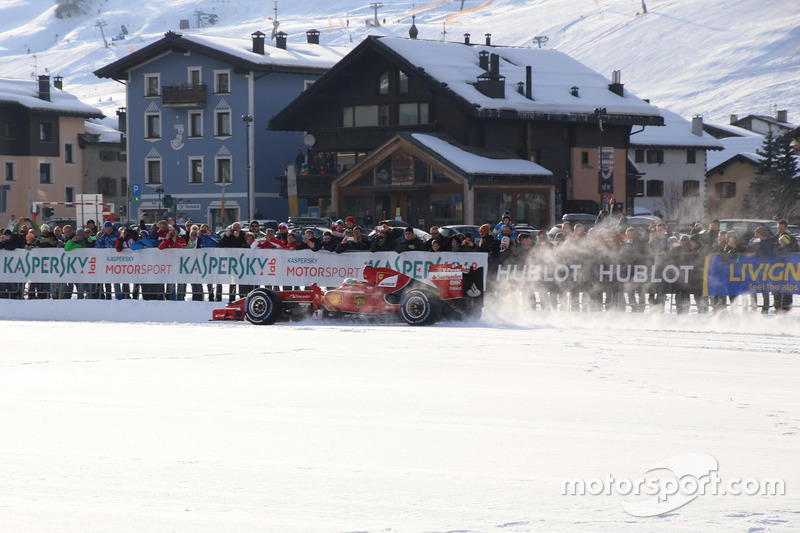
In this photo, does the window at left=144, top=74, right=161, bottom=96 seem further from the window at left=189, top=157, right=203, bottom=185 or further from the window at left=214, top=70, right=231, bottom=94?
the window at left=189, top=157, right=203, bottom=185

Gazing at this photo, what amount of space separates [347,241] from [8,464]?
13.4 meters

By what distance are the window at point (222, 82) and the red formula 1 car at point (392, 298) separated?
142 feet

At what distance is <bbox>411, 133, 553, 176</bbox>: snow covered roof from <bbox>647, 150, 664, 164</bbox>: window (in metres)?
30.2

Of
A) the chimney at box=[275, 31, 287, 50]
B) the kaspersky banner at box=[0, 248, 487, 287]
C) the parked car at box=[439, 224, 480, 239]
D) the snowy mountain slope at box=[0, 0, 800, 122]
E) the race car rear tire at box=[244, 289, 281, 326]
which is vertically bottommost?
the race car rear tire at box=[244, 289, 281, 326]

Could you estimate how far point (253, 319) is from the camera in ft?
63.0

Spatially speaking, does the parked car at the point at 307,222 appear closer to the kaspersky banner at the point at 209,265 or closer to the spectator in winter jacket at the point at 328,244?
the kaspersky banner at the point at 209,265

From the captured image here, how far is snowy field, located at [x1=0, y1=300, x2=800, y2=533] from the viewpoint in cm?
670

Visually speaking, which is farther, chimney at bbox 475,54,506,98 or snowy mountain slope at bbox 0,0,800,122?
snowy mountain slope at bbox 0,0,800,122

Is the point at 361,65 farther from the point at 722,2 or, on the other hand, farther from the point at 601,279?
the point at 722,2

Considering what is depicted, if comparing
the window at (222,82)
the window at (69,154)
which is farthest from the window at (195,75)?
the window at (69,154)

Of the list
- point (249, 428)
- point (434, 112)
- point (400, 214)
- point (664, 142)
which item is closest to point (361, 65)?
point (434, 112)

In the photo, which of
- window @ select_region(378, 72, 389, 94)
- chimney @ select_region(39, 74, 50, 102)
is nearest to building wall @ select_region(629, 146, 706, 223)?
window @ select_region(378, 72, 389, 94)

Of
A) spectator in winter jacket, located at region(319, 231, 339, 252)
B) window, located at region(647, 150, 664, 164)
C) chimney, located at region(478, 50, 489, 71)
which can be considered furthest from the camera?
window, located at region(647, 150, 664, 164)

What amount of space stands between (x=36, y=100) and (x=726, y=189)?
160ft
